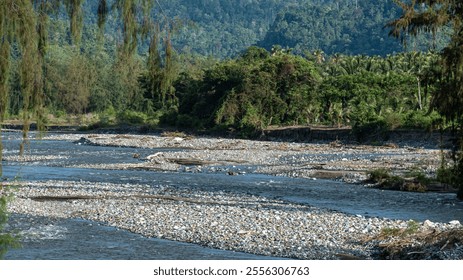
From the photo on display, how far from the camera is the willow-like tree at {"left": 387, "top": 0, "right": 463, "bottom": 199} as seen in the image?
18.2 meters

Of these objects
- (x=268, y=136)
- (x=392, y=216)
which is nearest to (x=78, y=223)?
(x=392, y=216)

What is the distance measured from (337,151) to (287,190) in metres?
29.1

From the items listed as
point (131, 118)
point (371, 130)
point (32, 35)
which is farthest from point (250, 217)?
point (131, 118)

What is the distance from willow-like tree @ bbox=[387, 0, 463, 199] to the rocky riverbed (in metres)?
2.85

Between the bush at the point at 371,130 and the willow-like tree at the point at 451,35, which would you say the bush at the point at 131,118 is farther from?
the willow-like tree at the point at 451,35

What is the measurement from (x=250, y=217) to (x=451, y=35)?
31.8 feet

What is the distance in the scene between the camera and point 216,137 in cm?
8931

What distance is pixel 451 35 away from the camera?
18938 millimetres

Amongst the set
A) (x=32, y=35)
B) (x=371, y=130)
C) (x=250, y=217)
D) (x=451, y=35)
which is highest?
(x=451, y=35)

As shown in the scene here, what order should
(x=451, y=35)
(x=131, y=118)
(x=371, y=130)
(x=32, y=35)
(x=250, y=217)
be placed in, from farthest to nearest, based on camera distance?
(x=131, y=118)
(x=371, y=130)
(x=250, y=217)
(x=451, y=35)
(x=32, y=35)

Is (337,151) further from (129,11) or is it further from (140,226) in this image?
(129,11)

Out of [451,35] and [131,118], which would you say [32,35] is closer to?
[451,35]

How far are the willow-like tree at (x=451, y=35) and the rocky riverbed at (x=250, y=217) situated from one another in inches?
112

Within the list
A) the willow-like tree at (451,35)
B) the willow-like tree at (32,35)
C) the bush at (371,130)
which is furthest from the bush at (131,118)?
the willow-like tree at (32,35)
